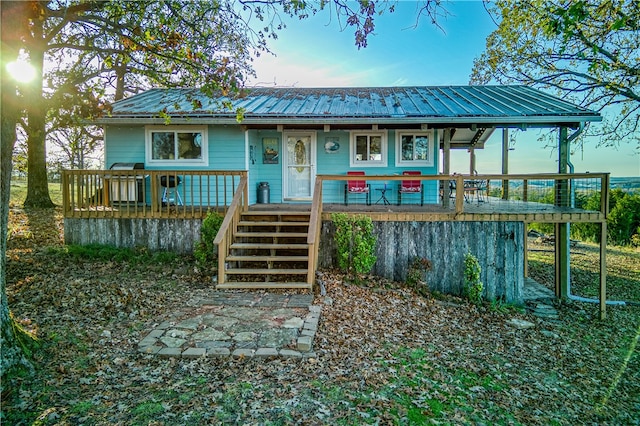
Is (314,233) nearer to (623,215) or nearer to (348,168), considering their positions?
(348,168)

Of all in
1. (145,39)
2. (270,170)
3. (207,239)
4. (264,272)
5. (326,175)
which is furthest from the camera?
(270,170)

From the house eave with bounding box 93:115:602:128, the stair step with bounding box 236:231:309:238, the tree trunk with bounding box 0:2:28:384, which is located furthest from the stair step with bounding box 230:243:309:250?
the tree trunk with bounding box 0:2:28:384

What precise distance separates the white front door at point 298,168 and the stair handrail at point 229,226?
2495 mm

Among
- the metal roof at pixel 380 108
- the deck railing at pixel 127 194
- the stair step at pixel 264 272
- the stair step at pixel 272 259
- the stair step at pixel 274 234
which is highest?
the metal roof at pixel 380 108

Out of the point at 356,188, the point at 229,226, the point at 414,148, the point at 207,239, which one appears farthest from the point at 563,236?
the point at 207,239

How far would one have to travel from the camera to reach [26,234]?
32.5 feet

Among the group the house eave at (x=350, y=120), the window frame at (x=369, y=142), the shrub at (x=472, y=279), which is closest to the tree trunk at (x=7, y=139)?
the house eave at (x=350, y=120)

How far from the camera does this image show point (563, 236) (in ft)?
31.3

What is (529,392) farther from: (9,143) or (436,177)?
(9,143)

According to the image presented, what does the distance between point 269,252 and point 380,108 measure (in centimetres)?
507

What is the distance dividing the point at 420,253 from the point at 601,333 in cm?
368

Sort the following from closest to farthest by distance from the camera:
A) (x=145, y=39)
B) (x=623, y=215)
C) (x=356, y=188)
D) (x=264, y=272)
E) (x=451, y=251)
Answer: (x=145, y=39), (x=264, y=272), (x=451, y=251), (x=356, y=188), (x=623, y=215)

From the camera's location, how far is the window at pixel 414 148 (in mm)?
10805

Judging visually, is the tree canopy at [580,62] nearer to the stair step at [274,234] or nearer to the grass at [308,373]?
the grass at [308,373]
